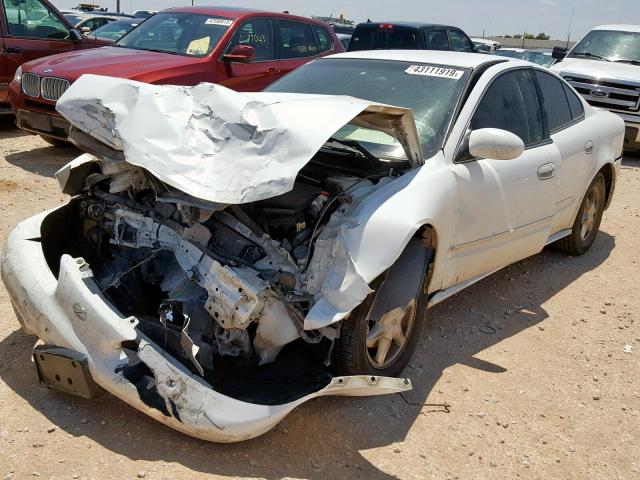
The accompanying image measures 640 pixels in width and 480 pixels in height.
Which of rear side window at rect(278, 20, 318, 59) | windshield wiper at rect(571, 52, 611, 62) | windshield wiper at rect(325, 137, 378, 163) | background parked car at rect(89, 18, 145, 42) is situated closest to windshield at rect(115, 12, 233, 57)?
rear side window at rect(278, 20, 318, 59)

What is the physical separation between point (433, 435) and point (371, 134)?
5.61ft

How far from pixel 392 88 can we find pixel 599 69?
7813mm

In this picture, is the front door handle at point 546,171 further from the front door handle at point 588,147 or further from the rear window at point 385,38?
the rear window at point 385,38

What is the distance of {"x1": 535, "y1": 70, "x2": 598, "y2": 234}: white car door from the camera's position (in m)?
4.75

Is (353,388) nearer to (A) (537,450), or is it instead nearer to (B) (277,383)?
(B) (277,383)

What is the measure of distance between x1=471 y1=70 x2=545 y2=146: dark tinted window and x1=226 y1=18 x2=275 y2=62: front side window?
4.12m

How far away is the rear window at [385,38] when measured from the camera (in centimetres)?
1129

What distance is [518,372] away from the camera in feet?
12.4

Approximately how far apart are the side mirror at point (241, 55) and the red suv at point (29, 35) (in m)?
3.17

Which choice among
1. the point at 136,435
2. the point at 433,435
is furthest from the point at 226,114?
the point at 433,435

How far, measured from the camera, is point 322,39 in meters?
9.29

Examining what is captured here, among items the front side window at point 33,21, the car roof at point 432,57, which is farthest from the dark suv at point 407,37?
the car roof at point 432,57

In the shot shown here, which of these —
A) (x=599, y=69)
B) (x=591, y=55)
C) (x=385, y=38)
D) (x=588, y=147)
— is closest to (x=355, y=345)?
(x=588, y=147)

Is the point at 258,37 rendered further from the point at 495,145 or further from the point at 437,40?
the point at 495,145
